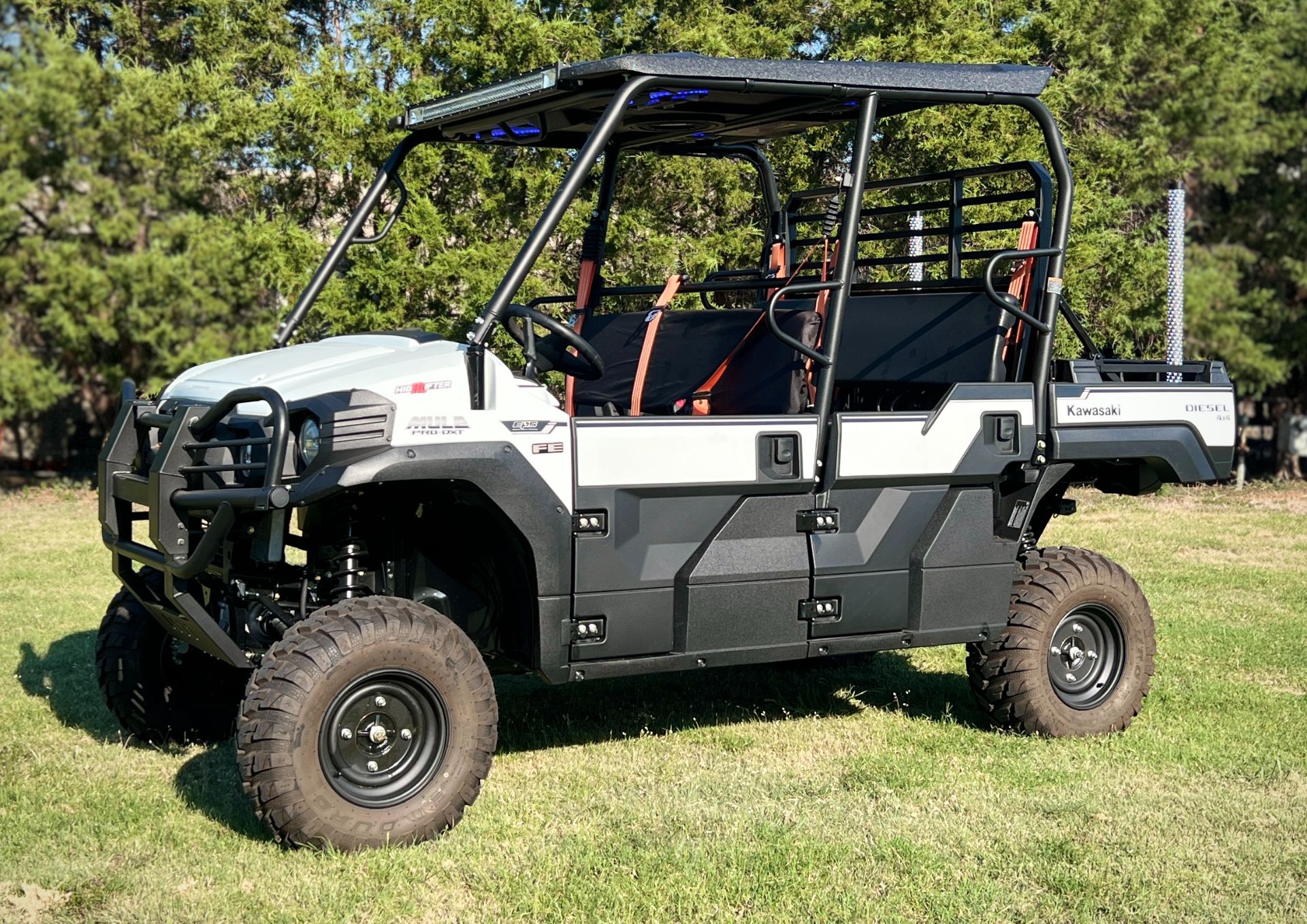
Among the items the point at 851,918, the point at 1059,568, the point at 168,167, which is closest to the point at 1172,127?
the point at 168,167

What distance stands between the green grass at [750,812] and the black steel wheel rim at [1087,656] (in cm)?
23

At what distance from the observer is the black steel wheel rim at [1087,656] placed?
6.01 metres

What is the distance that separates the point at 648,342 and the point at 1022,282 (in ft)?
5.04

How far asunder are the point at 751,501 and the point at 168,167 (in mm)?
11779

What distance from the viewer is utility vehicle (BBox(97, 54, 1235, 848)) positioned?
179 inches

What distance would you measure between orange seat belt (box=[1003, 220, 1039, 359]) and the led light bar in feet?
6.77

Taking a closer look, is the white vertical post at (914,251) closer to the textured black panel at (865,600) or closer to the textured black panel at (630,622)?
the textured black panel at (865,600)

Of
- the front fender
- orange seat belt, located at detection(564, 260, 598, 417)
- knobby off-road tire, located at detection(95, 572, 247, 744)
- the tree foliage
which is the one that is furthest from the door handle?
the tree foliage

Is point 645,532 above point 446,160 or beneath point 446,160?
beneath

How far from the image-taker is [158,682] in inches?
226

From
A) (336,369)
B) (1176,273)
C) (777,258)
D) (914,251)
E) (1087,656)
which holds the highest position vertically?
(914,251)

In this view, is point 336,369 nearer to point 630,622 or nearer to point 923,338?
point 630,622

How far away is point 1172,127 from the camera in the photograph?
16.6 meters

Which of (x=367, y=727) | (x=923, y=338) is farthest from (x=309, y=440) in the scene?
(x=923, y=338)
